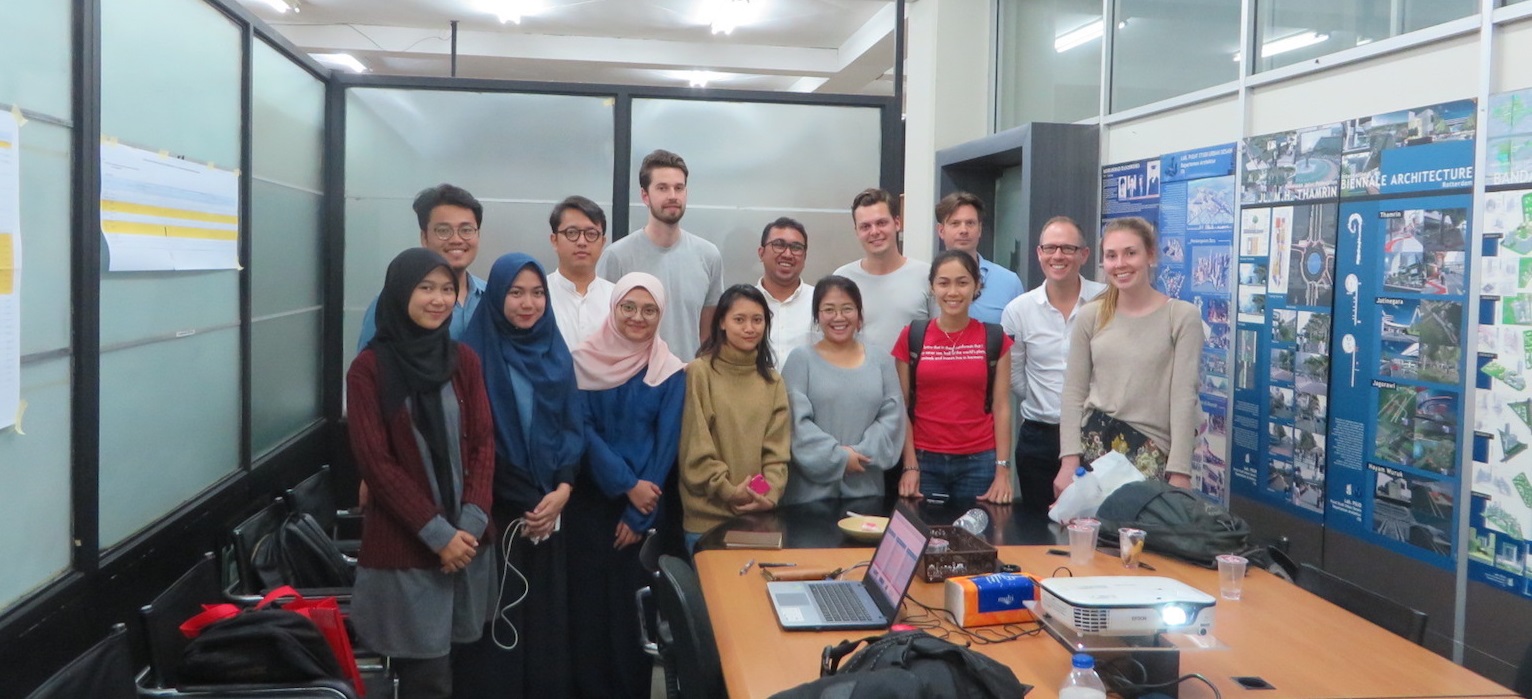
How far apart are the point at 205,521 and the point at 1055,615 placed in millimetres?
2363

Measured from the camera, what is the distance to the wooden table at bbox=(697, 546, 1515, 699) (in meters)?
1.81

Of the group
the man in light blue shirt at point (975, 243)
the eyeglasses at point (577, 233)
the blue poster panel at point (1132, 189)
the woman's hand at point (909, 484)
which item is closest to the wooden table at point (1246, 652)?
the woman's hand at point (909, 484)

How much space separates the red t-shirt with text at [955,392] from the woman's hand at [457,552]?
57.0 inches

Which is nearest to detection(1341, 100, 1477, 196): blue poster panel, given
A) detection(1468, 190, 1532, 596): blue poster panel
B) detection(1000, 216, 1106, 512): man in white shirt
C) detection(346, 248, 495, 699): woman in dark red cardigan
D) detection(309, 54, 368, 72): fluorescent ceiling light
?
detection(1468, 190, 1532, 596): blue poster panel

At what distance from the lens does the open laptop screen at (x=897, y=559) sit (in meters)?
2.03

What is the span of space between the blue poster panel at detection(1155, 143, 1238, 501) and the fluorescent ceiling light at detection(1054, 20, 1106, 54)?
1.04 meters

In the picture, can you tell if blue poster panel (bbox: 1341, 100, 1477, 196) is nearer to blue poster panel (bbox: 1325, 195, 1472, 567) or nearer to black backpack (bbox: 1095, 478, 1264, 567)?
blue poster panel (bbox: 1325, 195, 1472, 567)

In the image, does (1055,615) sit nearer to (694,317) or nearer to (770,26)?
(694,317)

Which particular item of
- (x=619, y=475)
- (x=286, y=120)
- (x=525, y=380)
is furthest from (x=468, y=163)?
(x=619, y=475)

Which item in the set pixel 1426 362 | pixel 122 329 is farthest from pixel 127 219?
pixel 1426 362

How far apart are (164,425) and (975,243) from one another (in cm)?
263

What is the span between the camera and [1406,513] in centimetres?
299

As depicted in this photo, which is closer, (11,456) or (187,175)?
(11,456)

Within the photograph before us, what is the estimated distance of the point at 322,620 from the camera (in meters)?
2.46
